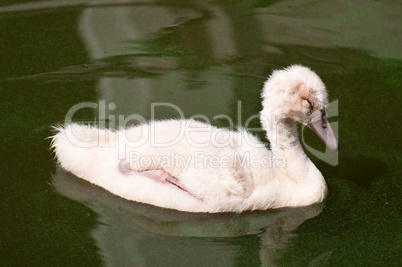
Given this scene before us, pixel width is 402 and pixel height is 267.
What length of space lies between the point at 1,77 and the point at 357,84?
3.51 metres

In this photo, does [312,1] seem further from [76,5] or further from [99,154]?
[99,154]

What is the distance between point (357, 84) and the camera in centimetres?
612

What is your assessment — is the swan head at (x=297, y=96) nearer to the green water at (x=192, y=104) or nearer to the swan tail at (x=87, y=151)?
the green water at (x=192, y=104)

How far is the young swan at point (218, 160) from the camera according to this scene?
14.4 ft

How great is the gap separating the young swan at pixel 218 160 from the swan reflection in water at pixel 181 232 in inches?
2.9

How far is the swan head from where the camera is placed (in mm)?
4434

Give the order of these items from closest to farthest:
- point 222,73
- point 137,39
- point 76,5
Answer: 1. point 222,73
2. point 137,39
3. point 76,5

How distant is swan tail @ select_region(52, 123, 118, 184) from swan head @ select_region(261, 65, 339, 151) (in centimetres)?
122

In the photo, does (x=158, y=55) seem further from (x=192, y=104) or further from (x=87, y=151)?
(x=87, y=151)

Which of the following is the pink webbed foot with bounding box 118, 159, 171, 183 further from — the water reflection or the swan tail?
the water reflection

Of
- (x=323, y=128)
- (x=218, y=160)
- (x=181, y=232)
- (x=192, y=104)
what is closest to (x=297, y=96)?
(x=323, y=128)

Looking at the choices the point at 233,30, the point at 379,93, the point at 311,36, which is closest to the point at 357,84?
the point at 379,93

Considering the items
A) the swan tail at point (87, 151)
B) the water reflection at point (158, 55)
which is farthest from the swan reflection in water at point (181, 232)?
the water reflection at point (158, 55)

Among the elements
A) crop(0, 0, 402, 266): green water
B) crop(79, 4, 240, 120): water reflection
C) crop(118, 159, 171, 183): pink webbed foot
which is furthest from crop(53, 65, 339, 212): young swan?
crop(79, 4, 240, 120): water reflection
